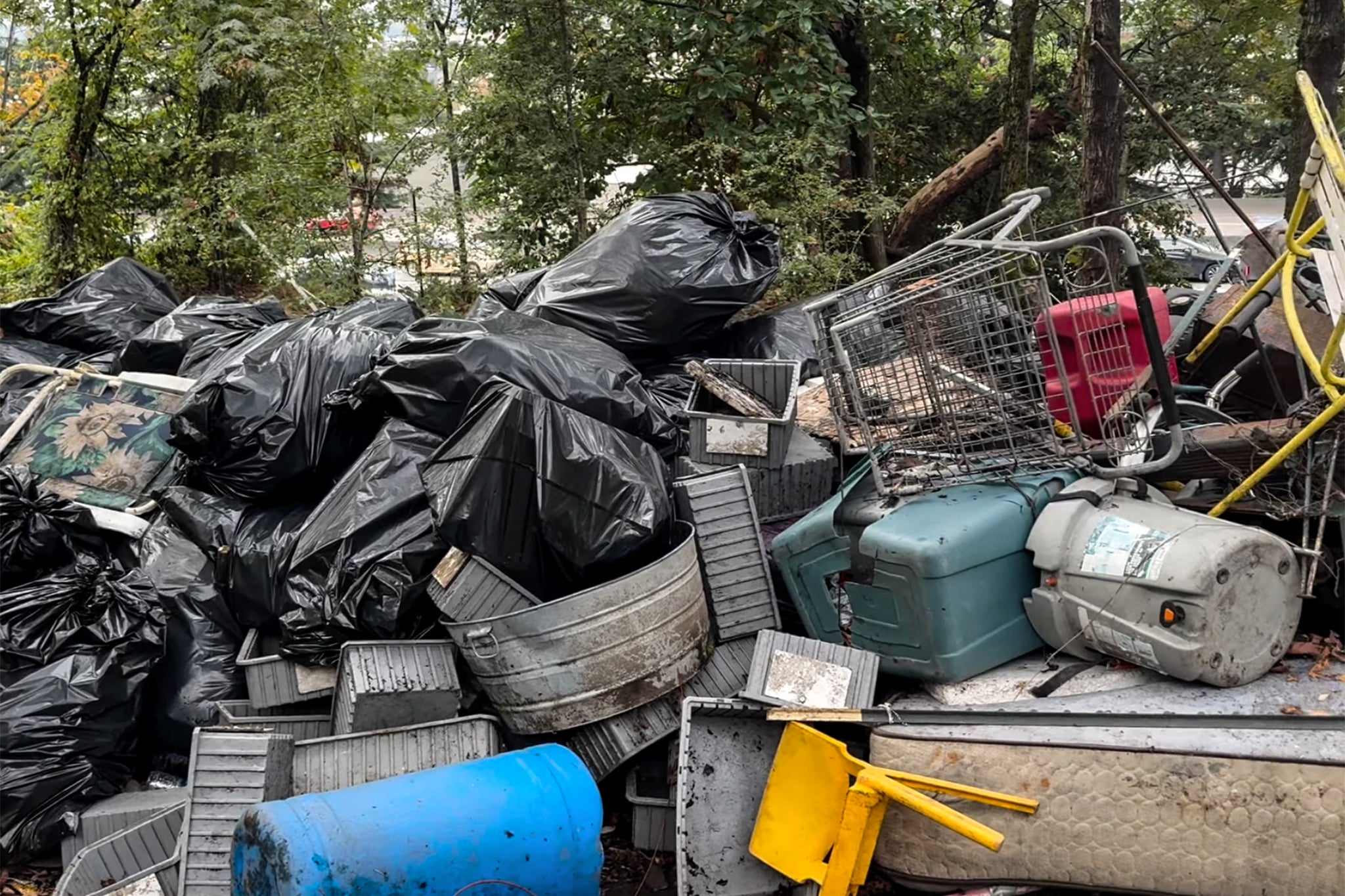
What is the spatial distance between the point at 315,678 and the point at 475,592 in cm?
65

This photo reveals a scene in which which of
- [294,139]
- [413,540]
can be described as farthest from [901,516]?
[294,139]

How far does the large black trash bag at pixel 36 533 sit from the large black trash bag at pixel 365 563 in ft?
3.14

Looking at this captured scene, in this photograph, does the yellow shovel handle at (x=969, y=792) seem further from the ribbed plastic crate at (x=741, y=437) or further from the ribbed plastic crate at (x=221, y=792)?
the ribbed plastic crate at (x=221, y=792)

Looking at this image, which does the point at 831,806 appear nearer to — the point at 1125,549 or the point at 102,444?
the point at 1125,549

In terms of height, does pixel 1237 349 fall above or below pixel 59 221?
below

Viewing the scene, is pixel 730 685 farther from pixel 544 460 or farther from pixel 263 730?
pixel 263 730

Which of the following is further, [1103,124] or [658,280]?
[1103,124]

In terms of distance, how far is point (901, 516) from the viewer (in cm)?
286

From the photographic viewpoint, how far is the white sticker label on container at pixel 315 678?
3.15 metres

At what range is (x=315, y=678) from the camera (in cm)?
316

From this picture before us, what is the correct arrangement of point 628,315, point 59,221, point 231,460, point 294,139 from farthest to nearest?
point 59,221, point 294,139, point 628,315, point 231,460

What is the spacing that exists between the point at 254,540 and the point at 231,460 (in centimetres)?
32

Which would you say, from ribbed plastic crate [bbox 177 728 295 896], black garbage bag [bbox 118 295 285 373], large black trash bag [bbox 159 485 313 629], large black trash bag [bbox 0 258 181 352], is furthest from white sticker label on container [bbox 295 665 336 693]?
large black trash bag [bbox 0 258 181 352]

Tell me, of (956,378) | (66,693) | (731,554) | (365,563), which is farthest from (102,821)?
(956,378)
